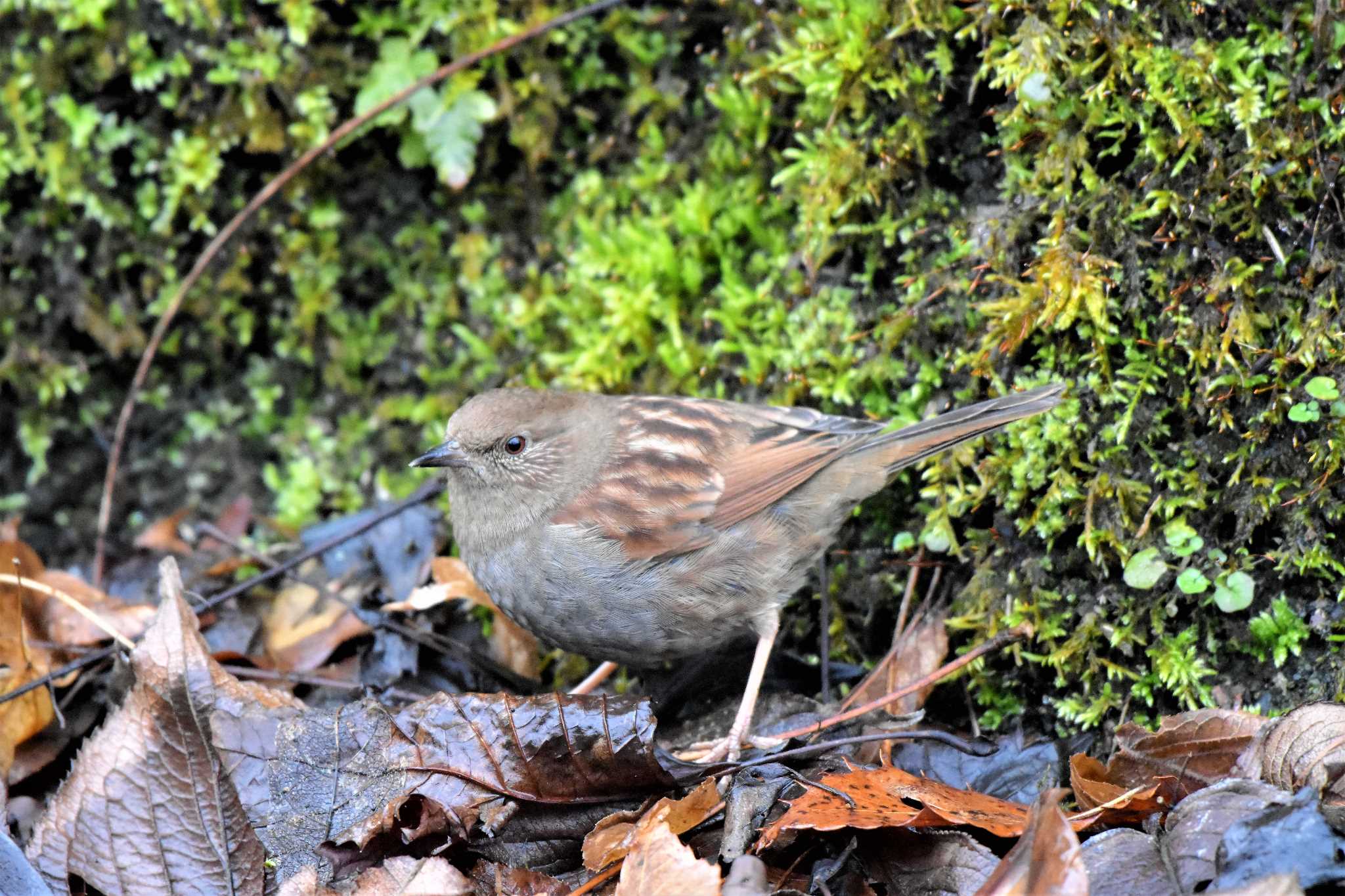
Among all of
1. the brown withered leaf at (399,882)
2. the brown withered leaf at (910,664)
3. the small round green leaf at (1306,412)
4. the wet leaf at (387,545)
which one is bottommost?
the brown withered leaf at (910,664)

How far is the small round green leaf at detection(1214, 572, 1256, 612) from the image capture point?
11.6 ft

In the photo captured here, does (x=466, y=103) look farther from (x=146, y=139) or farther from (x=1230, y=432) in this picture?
(x=1230, y=432)

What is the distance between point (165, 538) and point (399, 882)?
304 cm

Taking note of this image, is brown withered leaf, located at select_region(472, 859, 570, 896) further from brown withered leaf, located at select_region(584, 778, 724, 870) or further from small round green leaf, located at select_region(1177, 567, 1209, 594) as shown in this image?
small round green leaf, located at select_region(1177, 567, 1209, 594)

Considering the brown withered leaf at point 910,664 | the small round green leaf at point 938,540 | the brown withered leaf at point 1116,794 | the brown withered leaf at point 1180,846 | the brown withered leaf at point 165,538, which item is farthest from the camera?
the brown withered leaf at point 165,538

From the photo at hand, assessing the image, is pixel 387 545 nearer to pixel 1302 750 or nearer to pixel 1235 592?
pixel 1235 592

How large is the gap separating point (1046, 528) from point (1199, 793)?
1223mm

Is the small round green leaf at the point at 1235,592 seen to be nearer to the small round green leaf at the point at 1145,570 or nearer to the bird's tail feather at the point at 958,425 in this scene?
the small round green leaf at the point at 1145,570

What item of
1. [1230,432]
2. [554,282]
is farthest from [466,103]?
[1230,432]

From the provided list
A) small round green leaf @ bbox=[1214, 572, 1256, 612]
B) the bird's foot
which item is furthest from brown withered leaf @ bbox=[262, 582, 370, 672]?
small round green leaf @ bbox=[1214, 572, 1256, 612]

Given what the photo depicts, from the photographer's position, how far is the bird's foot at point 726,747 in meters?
3.77

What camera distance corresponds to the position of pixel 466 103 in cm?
507

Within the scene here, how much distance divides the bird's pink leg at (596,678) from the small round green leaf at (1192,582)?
2.09 m

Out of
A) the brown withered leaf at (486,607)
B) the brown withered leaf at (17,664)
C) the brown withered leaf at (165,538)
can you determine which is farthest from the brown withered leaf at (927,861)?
the brown withered leaf at (165,538)
